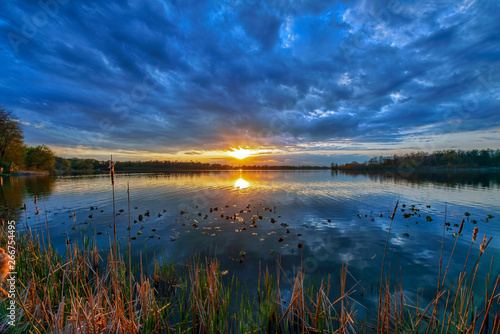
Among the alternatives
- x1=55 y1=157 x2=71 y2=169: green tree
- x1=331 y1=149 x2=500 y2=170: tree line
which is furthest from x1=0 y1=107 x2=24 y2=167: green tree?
x1=331 y1=149 x2=500 y2=170: tree line

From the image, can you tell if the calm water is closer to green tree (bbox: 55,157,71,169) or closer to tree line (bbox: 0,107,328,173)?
tree line (bbox: 0,107,328,173)

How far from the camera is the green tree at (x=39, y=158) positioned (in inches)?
3573

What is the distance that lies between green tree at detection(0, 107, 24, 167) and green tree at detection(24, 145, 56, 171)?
105 ft

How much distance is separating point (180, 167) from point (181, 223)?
172208 millimetres

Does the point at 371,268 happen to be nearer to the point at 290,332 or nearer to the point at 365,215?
the point at 290,332

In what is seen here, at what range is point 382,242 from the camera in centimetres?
1107

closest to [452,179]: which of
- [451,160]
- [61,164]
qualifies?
[451,160]

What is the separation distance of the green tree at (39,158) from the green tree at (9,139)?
105 ft

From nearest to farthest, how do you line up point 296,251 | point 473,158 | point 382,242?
point 296,251, point 382,242, point 473,158

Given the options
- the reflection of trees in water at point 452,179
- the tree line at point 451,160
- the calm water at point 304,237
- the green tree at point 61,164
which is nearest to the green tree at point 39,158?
the green tree at point 61,164

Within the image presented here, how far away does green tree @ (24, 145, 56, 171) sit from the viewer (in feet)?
298

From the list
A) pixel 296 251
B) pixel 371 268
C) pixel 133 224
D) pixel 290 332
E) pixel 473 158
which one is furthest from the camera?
pixel 473 158

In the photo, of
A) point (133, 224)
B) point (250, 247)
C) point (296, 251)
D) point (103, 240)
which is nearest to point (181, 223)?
point (133, 224)

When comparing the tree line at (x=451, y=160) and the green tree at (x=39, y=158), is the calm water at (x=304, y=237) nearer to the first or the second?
the green tree at (x=39, y=158)
